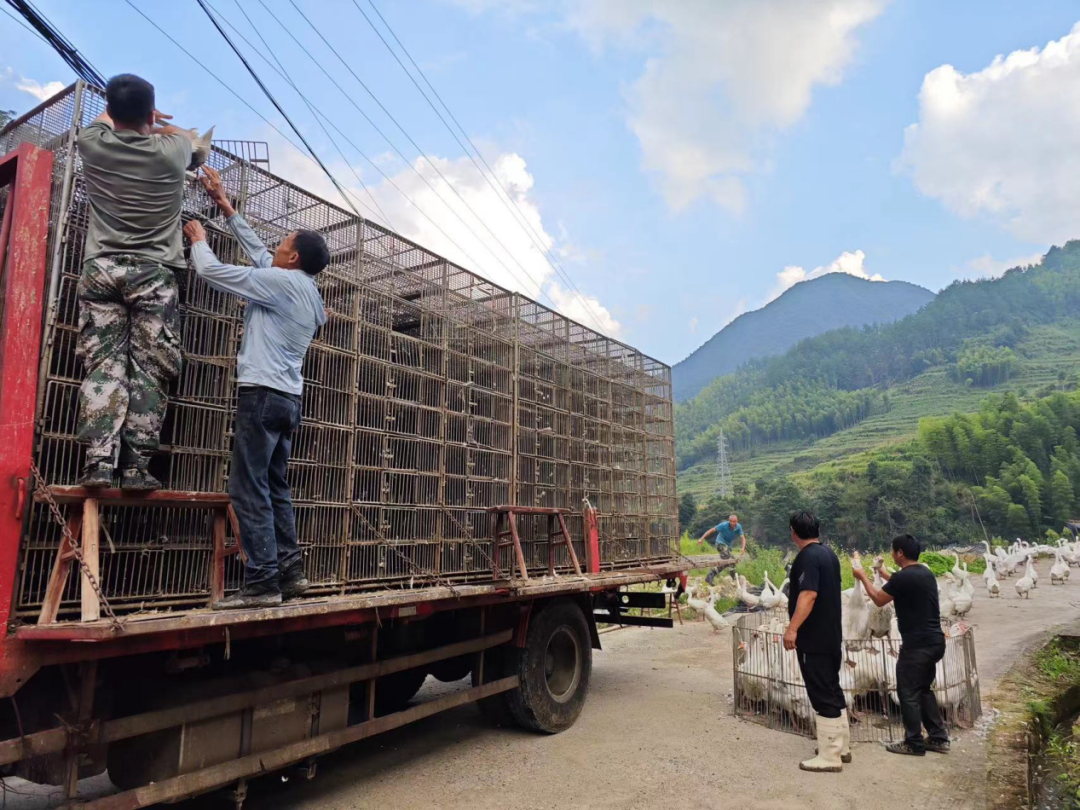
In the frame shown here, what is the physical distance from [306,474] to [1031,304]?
180m

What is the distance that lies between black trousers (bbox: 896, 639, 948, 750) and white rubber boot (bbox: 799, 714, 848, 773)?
2.51 feet

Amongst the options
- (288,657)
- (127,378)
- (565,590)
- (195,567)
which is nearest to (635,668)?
(565,590)

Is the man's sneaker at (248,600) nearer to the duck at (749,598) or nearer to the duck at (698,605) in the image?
the duck at (698,605)

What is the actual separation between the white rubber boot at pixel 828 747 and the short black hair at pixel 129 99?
19.3 feet

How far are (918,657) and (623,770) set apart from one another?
2579mm

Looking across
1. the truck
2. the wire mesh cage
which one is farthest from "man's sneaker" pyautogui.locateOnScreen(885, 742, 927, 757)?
the truck

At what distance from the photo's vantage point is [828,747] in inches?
203

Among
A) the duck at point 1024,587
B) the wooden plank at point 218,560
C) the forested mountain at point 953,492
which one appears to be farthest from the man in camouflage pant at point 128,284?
the forested mountain at point 953,492

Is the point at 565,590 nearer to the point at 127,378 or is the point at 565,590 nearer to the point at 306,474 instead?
the point at 306,474

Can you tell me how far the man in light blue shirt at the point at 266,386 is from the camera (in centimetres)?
352

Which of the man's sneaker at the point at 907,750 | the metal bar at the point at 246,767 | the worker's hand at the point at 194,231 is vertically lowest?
the man's sneaker at the point at 907,750

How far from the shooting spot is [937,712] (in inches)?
220

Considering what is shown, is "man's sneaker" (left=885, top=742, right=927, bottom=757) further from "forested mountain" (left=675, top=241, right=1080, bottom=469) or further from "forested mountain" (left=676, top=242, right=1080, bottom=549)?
"forested mountain" (left=675, top=241, right=1080, bottom=469)

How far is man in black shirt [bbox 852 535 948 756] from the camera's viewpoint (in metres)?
5.53
